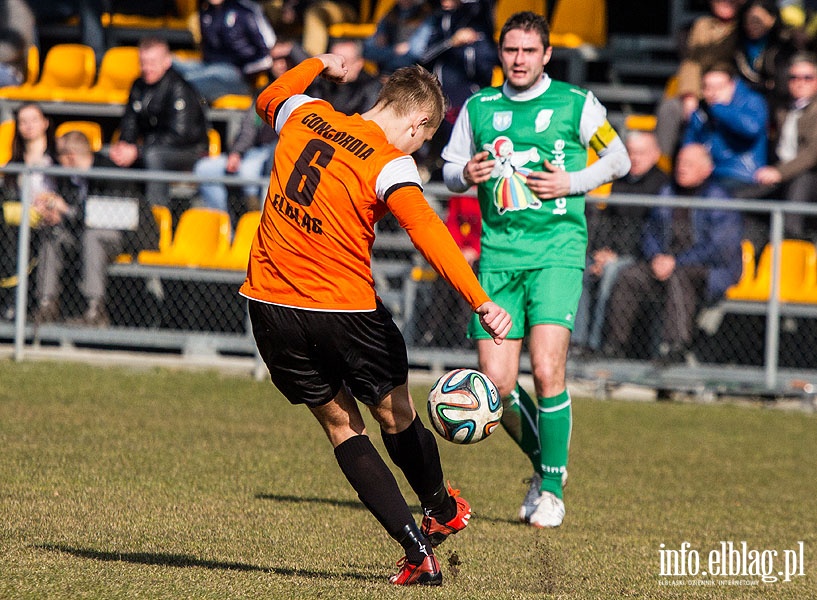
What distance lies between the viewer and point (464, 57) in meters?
13.0

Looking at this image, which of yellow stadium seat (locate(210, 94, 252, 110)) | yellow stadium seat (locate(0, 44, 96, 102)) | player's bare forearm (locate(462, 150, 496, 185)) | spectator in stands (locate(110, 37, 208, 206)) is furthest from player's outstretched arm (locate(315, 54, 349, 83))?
yellow stadium seat (locate(0, 44, 96, 102))

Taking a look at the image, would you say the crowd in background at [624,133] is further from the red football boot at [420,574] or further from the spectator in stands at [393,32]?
the red football boot at [420,574]

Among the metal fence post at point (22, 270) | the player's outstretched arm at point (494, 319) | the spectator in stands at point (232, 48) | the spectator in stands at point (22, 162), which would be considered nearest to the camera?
the player's outstretched arm at point (494, 319)

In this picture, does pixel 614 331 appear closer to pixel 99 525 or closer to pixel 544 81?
pixel 544 81

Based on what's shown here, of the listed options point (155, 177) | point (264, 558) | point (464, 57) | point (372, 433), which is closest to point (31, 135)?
point (155, 177)

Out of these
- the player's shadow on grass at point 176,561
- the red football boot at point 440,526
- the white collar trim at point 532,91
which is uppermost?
the white collar trim at point 532,91

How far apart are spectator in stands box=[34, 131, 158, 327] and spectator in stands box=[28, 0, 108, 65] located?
506cm

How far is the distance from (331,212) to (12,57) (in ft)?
39.4

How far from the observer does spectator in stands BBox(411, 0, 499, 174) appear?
12953 millimetres

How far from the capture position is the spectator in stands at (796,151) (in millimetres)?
11820

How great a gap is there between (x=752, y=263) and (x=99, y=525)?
23.6ft

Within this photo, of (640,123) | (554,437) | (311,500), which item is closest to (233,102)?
(640,123)

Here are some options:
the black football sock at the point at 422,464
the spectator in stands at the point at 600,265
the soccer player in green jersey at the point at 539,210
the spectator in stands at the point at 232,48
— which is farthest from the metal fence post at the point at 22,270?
the black football sock at the point at 422,464

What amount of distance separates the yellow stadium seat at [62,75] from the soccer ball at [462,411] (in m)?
10.9
